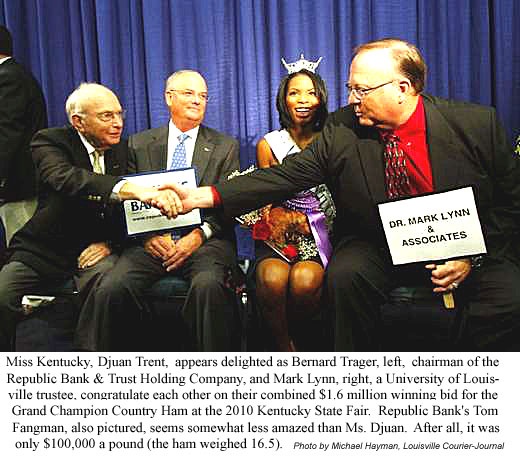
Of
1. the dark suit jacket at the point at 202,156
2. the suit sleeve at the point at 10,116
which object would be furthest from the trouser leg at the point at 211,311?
the suit sleeve at the point at 10,116

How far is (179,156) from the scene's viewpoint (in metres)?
3.44

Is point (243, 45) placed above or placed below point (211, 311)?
above

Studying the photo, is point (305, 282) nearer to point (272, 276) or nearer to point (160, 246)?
point (272, 276)

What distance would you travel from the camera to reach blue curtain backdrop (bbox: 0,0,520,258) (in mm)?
4090

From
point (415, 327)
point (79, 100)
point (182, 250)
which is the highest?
point (79, 100)

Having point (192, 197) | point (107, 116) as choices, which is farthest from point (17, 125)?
point (192, 197)

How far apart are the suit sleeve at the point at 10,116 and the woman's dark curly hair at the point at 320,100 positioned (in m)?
1.58

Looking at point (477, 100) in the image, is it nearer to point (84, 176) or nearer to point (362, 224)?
point (362, 224)

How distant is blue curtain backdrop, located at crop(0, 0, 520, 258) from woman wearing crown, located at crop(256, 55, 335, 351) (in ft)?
2.72

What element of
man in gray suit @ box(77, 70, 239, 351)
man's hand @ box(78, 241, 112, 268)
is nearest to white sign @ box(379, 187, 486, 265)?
man in gray suit @ box(77, 70, 239, 351)

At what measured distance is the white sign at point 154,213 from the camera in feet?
9.81

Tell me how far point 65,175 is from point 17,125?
105 cm

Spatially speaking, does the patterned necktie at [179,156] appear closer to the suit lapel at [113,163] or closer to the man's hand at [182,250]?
the suit lapel at [113,163]

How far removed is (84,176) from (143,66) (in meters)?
1.57
